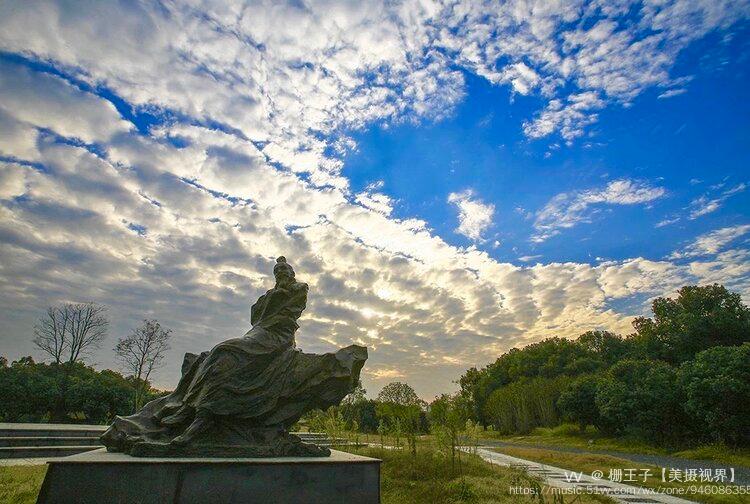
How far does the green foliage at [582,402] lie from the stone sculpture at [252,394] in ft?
75.7

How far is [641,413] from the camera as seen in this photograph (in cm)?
1902

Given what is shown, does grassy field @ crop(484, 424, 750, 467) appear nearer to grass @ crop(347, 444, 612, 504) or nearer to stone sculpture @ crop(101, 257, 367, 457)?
grass @ crop(347, 444, 612, 504)

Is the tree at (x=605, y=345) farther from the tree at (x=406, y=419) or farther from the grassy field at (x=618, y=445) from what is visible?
the tree at (x=406, y=419)

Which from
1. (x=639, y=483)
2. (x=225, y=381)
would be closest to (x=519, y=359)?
(x=639, y=483)

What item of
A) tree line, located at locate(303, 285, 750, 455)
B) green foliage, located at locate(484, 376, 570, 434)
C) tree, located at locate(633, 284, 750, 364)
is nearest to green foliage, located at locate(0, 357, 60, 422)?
tree line, located at locate(303, 285, 750, 455)

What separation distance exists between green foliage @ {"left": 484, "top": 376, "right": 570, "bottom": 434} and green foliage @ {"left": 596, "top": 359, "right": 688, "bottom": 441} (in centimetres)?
811

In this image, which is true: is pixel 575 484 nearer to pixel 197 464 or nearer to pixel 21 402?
pixel 197 464

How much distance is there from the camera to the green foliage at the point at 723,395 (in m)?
15.4

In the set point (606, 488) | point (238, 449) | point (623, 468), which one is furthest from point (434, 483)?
point (623, 468)

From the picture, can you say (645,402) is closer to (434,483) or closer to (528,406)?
(528,406)

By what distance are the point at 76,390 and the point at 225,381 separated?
2083cm

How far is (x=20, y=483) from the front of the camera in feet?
20.9

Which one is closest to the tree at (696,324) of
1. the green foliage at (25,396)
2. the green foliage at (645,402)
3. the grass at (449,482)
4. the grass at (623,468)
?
the green foliage at (645,402)

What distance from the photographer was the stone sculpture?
484cm
